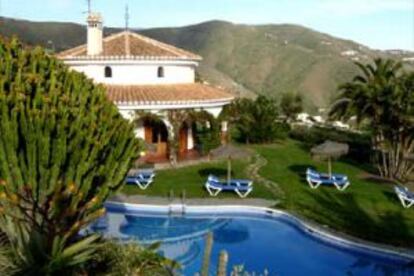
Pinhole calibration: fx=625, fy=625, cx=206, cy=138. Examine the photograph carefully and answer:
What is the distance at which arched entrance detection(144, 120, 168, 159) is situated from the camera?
32469 millimetres

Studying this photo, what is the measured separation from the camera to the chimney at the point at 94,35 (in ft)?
110

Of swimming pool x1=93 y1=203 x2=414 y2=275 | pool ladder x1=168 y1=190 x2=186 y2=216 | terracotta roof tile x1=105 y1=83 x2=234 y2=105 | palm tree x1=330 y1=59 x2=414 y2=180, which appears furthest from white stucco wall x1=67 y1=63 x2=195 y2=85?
pool ladder x1=168 y1=190 x2=186 y2=216

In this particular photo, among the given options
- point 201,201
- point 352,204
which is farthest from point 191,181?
point 352,204

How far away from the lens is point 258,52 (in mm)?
130375

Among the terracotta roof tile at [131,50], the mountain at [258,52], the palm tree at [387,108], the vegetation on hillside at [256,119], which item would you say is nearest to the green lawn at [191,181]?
the palm tree at [387,108]

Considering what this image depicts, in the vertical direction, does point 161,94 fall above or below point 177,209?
above

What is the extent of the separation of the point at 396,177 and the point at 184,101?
35.2 ft

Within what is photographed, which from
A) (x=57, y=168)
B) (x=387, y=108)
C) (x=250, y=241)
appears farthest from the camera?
(x=387, y=108)

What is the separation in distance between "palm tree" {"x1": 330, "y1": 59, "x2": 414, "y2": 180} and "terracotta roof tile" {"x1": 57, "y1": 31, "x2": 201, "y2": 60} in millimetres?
9996

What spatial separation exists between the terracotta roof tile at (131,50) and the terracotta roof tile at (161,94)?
1664mm

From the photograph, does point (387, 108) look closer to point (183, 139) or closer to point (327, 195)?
point (327, 195)

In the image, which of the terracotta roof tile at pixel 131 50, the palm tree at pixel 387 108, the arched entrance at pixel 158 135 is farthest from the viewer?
the terracotta roof tile at pixel 131 50

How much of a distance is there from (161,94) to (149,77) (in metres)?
2.45

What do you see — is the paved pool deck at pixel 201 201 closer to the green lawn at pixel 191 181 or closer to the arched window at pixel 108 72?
the green lawn at pixel 191 181
